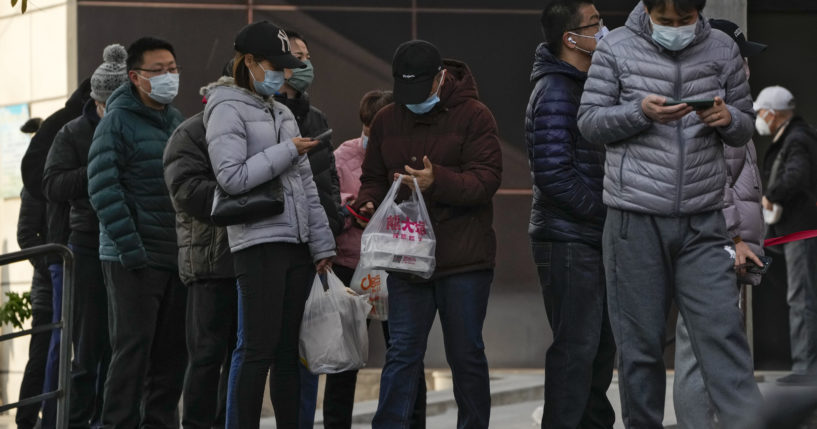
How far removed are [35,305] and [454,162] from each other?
12.6 ft

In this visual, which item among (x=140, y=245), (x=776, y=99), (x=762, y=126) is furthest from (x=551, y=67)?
(x=762, y=126)

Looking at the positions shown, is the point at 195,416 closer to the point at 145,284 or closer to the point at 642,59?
the point at 145,284

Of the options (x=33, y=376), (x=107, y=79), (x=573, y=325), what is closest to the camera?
(x=573, y=325)

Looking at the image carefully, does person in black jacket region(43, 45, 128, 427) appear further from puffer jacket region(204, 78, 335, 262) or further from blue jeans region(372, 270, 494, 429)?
blue jeans region(372, 270, 494, 429)

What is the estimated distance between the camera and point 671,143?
5344 mm

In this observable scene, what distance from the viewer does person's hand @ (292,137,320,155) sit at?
20.2 ft

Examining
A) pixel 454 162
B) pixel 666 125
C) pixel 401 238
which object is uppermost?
pixel 666 125

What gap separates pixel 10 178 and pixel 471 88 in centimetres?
645

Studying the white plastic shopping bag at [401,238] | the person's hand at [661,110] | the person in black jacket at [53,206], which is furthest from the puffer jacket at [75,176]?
the person's hand at [661,110]

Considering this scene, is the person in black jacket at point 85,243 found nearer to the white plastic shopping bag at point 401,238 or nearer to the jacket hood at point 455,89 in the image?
the white plastic shopping bag at point 401,238

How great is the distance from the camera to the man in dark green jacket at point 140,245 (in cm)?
698

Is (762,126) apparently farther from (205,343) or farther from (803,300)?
(205,343)

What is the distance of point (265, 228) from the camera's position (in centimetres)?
612

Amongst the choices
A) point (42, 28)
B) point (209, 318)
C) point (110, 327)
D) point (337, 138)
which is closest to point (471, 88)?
point (209, 318)
